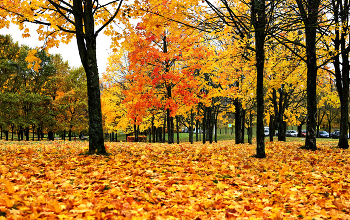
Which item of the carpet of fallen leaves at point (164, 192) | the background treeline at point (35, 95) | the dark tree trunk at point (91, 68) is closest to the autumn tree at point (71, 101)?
the background treeline at point (35, 95)

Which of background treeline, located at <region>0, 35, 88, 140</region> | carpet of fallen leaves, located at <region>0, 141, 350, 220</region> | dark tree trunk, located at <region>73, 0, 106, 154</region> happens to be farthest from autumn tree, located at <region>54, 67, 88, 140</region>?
carpet of fallen leaves, located at <region>0, 141, 350, 220</region>

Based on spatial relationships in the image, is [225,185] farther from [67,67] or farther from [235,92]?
[67,67]

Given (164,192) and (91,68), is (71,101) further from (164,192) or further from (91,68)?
(164,192)

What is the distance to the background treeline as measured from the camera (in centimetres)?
2170

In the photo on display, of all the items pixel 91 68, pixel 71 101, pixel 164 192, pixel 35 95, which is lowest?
pixel 164 192

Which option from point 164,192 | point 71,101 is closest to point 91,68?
point 164,192

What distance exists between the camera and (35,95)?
2197cm

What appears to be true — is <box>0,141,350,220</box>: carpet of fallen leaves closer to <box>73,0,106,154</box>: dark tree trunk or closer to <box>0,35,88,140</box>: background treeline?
<box>73,0,106,154</box>: dark tree trunk

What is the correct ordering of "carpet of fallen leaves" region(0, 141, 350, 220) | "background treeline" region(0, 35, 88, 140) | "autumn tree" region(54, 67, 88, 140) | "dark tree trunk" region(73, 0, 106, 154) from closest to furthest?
1. "carpet of fallen leaves" region(0, 141, 350, 220)
2. "dark tree trunk" region(73, 0, 106, 154)
3. "background treeline" region(0, 35, 88, 140)
4. "autumn tree" region(54, 67, 88, 140)

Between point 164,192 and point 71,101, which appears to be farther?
point 71,101

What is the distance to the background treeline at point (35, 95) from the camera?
21.7m

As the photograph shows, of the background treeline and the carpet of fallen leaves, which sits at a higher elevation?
the background treeline

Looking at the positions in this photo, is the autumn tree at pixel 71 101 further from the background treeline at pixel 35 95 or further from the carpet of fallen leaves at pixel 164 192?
the carpet of fallen leaves at pixel 164 192

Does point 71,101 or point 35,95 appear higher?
point 35,95
